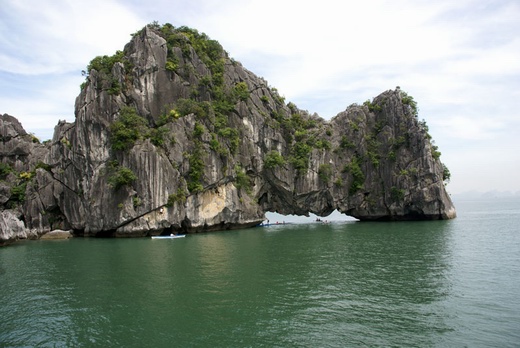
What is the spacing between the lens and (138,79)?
50.6m

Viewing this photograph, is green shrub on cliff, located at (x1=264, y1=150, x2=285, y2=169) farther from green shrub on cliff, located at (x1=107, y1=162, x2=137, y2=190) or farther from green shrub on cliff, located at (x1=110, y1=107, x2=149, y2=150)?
green shrub on cliff, located at (x1=107, y1=162, x2=137, y2=190)

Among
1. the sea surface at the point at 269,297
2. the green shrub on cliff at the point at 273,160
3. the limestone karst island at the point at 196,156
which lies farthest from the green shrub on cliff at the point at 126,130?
the green shrub on cliff at the point at 273,160

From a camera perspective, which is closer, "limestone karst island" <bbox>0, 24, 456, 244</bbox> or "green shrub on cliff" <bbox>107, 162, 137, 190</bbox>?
"green shrub on cliff" <bbox>107, 162, 137, 190</bbox>

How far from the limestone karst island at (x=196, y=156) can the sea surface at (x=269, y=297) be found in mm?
15097

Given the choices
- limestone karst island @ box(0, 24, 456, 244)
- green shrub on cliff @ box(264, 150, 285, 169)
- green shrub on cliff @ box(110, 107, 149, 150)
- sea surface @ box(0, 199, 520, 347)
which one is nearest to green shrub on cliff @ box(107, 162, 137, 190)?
limestone karst island @ box(0, 24, 456, 244)

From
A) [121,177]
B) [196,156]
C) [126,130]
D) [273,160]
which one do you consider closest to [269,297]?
[121,177]

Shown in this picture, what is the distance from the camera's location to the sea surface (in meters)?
13.4

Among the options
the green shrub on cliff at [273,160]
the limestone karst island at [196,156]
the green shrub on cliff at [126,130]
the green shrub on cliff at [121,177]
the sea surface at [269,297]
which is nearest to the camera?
the sea surface at [269,297]

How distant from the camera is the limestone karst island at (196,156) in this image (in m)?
45.4

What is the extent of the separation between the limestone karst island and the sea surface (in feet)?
49.5

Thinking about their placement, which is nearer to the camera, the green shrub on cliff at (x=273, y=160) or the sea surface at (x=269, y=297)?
the sea surface at (x=269, y=297)

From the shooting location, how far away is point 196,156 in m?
48.8

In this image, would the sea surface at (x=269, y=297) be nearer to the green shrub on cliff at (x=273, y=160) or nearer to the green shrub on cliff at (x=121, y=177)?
the green shrub on cliff at (x=121, y=177)

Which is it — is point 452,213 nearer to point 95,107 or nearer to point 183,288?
point 183,288
